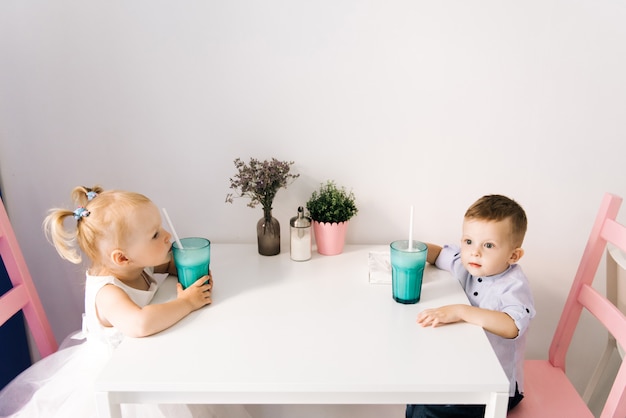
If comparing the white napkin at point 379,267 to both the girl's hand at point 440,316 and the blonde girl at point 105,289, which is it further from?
the blonde girl at point 105,289

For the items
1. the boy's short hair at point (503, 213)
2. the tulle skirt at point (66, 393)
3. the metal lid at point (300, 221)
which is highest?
the boy's short hair at point (503, 213)

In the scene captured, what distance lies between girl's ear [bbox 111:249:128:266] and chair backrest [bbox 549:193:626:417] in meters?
1.09

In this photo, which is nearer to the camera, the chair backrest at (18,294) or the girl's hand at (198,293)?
the girl's hand at (198,293)

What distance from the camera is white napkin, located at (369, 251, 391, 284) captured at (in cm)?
116

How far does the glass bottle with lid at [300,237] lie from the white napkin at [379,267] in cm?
18

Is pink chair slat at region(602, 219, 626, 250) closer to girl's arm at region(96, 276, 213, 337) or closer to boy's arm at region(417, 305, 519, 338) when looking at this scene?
boy's arm at region(417, 305, 519, 338)

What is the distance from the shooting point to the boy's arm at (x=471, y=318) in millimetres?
959

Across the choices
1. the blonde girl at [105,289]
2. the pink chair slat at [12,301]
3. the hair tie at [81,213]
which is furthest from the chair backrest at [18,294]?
the hair tie at [81,213]

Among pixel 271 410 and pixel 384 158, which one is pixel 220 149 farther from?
pixel 271 410

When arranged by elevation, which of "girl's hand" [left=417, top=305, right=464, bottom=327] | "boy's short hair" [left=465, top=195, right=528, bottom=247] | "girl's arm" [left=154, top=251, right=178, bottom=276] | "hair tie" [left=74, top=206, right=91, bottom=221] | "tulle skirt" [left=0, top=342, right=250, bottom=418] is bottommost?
"tulle skirt" [left=0, top=342, right=250, bottom=418]

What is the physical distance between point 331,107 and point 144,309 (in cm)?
75

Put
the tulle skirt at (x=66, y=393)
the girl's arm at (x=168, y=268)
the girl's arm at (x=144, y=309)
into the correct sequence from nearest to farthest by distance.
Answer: the girl's arm at (x=144, y=309) < the tulle skirt at (x=66, y=393) < the girl's arm at (x=168, y=268)

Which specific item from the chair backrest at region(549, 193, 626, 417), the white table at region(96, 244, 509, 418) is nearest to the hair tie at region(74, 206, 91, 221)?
the white table at region(96, 244, 509, 418)

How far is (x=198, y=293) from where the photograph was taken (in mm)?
1029
